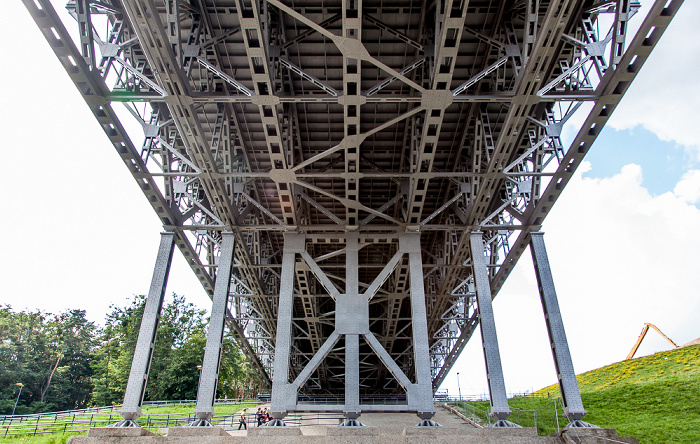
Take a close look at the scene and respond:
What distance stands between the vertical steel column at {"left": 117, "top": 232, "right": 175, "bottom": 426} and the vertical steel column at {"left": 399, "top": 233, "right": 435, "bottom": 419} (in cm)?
1083

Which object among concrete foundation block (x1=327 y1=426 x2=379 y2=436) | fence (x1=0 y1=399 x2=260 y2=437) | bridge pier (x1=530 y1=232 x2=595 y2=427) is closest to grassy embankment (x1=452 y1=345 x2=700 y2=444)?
bridge pier (x1=530 y1=232 x2=595 y2=427)

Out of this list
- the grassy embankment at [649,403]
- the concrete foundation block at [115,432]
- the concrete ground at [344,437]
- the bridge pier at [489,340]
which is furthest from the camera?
the grassy embankment at [649,403]

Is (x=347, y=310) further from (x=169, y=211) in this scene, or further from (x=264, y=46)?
(x=264, y=46)

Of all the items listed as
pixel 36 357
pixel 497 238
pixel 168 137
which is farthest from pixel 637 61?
pixel 36 357

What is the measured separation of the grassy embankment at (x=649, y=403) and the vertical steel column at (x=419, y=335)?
6.53 metres

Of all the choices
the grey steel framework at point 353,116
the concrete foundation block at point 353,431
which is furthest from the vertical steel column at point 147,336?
the concrete foundation block at point 353,431

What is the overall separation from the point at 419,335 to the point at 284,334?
5.96m

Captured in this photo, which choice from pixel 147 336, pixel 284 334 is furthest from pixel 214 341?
pixel 284 334

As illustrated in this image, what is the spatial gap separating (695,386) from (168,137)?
1187 inches

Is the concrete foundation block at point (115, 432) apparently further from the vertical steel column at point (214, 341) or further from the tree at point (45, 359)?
the tree at point (45, 359)

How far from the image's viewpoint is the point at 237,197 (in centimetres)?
2306

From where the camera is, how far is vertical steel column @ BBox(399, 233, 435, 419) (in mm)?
18859

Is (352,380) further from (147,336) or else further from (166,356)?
(166,356)

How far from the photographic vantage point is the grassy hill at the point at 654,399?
1878 cm
